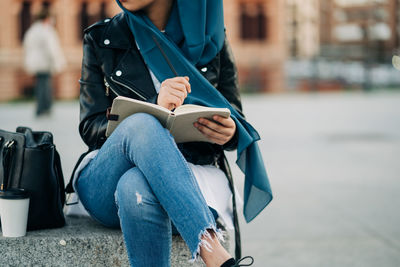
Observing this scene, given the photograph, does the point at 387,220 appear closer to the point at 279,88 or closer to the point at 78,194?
the point at 78,194

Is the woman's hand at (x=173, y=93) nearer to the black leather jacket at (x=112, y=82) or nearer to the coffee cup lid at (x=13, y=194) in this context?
the black leather jacket at (x=112, y=82)

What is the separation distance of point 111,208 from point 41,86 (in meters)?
9.29

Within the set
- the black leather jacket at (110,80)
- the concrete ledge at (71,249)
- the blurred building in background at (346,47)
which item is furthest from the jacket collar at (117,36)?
the blurred building in background at (346,47)

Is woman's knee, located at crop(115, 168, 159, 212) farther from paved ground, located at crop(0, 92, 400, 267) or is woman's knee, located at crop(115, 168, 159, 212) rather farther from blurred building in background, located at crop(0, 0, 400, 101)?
blurred building in background, located at crop(0, 0, 400, 101)

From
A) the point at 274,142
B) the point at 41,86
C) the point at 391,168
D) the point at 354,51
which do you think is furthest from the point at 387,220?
the point at 354,51

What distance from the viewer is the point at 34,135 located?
2.17 metres

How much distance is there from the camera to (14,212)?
197 centimetres

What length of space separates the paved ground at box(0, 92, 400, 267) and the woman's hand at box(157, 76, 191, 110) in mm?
1306

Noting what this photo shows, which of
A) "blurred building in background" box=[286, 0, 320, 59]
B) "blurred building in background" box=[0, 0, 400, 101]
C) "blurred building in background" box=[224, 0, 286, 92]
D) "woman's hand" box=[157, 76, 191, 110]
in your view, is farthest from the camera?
"blurred building in background" box=[286, 0, 320, 59]

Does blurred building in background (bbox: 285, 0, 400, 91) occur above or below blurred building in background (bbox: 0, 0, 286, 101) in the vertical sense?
below

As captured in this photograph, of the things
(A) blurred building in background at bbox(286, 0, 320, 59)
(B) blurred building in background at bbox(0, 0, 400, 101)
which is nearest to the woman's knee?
(B) blurred building in background at bbox(0, 0, 400, 101)

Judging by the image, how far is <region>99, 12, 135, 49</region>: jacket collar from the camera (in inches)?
90.0

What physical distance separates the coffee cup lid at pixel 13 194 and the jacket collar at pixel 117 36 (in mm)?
671

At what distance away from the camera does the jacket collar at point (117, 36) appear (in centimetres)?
229
